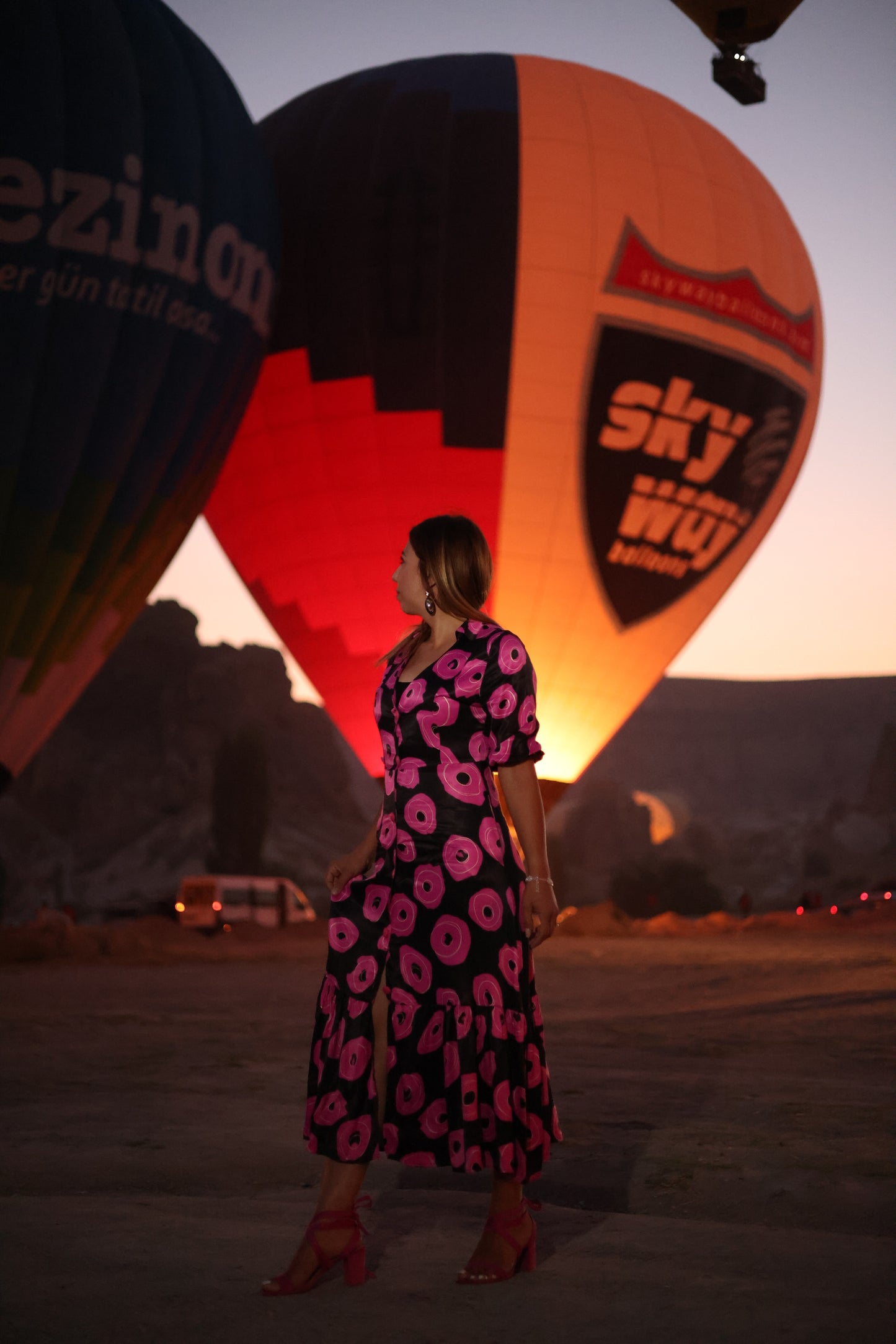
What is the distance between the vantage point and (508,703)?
3055 millimetres

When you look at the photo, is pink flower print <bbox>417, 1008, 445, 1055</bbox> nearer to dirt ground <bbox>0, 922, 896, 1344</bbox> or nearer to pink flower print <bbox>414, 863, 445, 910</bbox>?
pink flower print <bbox>414, 863, 445, 910</bbox>

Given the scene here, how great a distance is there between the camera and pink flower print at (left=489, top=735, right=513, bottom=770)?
306 centimetres

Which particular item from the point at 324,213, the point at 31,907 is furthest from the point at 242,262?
the point at 31,907

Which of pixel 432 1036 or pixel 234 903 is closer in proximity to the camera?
pixel 432 1036

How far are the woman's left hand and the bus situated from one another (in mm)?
20673

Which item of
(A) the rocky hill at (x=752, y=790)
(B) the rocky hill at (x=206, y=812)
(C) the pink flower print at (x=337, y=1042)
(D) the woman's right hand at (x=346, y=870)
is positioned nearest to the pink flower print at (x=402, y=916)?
(D) the woman's right hand at (x=346, y=870)

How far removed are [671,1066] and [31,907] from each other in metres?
50.9

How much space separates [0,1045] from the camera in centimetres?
706

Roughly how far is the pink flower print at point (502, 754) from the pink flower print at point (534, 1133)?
789 millimetres

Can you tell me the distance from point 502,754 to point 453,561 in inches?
18.5

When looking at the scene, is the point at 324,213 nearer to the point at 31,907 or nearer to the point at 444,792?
the point at 444,792

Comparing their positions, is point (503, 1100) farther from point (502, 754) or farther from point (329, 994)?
point (502, 754)

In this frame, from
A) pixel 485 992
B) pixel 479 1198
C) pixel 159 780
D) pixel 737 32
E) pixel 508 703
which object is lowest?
pixel 479 1198

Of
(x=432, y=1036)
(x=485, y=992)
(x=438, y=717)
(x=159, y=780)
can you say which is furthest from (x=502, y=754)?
(x=159, y=780)
